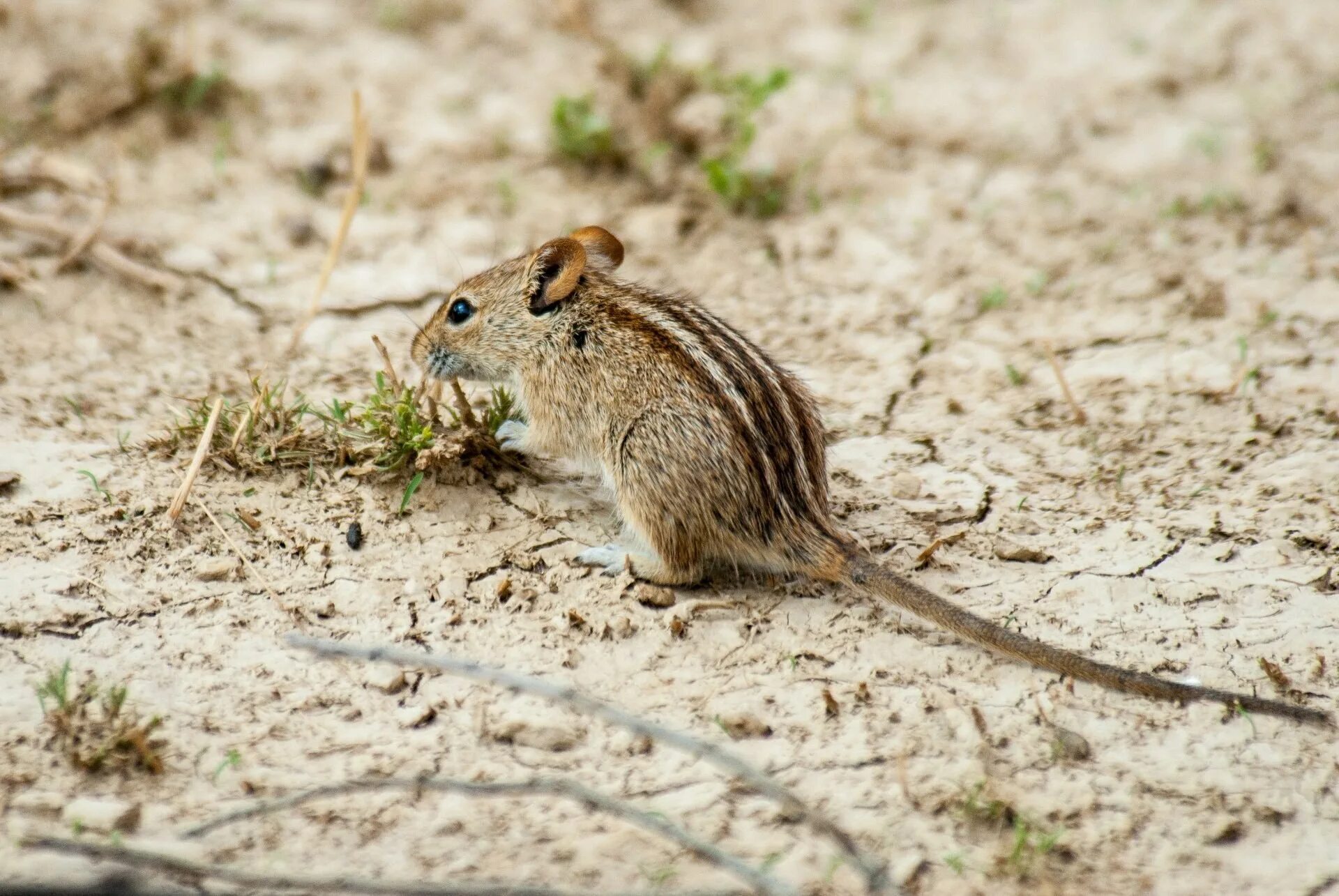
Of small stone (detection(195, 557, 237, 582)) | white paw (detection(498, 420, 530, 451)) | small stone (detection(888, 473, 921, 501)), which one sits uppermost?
white paw (detection(498, 420, 530, 451))

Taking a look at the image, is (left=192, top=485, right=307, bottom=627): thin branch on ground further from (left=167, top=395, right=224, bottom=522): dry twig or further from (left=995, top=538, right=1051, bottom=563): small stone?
(left=995, top=538, right=1051, bottom=563): small stone

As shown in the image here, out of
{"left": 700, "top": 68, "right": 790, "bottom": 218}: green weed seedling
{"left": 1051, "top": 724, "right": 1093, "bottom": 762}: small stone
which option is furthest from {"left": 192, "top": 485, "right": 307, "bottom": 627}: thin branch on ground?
{"left": 700, "top": 68, "right": 790, "bottom": 218}: green weed seedling

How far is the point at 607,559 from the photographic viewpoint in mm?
3766

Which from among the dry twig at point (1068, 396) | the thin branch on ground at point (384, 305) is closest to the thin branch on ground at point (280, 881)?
the dry twig at point (1068, 396)

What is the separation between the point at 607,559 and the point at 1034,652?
4.01 feet

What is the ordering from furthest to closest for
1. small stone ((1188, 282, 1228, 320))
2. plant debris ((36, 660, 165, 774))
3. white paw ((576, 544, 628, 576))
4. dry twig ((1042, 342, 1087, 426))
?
1. small stone ((1188, 282, 1228, 320))
2. dry twig ((1042, 342, 1087, 426))
3. white paw ((576, 544, 628, 576))
4. plant debris ((36, 660, 165, 774))

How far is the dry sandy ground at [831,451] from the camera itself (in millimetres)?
2965

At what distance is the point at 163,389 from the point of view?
14.5 feet

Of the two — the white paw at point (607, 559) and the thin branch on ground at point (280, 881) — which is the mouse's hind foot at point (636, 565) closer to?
the white paw at point (607, 559)

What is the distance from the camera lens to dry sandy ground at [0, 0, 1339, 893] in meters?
2.96

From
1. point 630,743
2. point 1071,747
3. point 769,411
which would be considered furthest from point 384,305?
point 1071,747

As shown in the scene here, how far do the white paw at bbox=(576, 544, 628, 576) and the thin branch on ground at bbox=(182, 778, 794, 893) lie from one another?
880mm

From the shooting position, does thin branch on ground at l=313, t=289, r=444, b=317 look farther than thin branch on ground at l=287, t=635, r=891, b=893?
Yes

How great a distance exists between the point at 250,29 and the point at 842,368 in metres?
3.63
